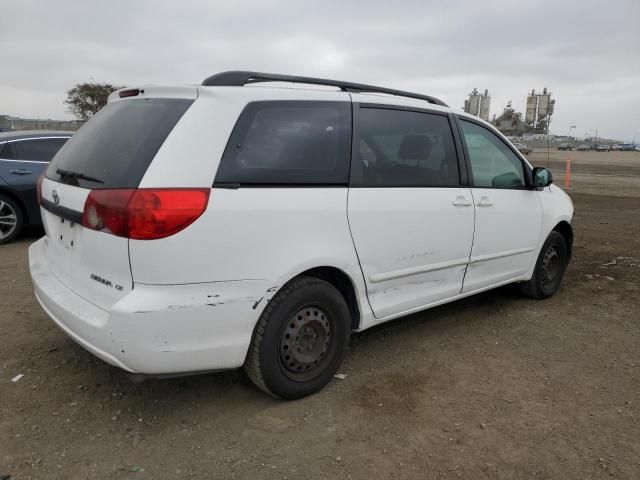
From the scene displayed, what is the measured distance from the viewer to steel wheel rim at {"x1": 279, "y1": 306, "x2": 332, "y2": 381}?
2857 mm

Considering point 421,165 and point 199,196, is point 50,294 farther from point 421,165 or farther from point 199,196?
point 421,165

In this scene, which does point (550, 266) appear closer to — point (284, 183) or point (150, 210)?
point (284, 183)

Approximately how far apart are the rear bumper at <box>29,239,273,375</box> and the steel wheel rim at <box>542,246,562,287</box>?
3272mm

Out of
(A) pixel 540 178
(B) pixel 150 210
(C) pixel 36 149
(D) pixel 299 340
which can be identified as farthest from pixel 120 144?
(C) pixel 36 149

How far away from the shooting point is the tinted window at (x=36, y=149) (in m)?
6.95

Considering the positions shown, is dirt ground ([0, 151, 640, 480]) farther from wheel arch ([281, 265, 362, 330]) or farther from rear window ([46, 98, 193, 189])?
rear window ([46, 98, 193, 189])

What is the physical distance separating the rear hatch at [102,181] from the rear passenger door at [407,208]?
116 centimetres

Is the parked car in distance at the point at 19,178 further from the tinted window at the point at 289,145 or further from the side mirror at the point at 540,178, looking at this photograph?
the side mirror at the point at 540,178

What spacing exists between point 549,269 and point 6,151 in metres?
6.90

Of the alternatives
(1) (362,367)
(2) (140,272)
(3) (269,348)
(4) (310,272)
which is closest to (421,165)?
(4) (310,272)

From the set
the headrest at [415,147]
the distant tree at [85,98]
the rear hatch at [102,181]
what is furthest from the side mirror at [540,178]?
the distant tree at [85,98]

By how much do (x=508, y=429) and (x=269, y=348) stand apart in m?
1.37

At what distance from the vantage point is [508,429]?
9.07ft

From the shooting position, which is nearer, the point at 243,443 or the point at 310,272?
the point at 243,443
